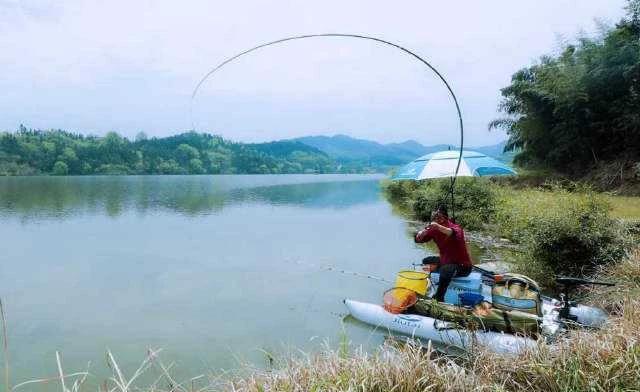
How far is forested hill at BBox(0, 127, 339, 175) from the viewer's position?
A: 92062mm

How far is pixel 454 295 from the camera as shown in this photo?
21.7 ft

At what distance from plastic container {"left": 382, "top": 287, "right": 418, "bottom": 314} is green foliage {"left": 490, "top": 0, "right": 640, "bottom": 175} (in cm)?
1560

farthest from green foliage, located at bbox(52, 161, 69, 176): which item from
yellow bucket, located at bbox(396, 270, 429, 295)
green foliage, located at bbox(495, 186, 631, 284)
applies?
green foliage, located at bbox(495, 186, 631, 284)

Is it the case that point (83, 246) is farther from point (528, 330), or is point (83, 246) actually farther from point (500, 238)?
point (528, 330)

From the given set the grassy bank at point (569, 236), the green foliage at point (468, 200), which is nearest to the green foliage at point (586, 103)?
the green foliage at point (468, 200)

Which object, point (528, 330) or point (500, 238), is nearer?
point (528, 330)

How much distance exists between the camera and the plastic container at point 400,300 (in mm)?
6766

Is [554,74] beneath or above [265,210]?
above

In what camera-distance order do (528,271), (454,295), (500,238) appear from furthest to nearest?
(500,238) → (528,271) → (454,295)

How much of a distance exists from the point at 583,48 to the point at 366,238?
13.2 metres

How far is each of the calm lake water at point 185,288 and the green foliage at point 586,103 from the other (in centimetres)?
909

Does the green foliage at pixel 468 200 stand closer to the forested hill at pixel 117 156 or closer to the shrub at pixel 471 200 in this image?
the shrub at pixel 471 200

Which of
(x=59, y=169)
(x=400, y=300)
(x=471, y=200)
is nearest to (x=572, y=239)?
(x=400, y=300)

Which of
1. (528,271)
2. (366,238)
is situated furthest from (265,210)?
(528,271)
